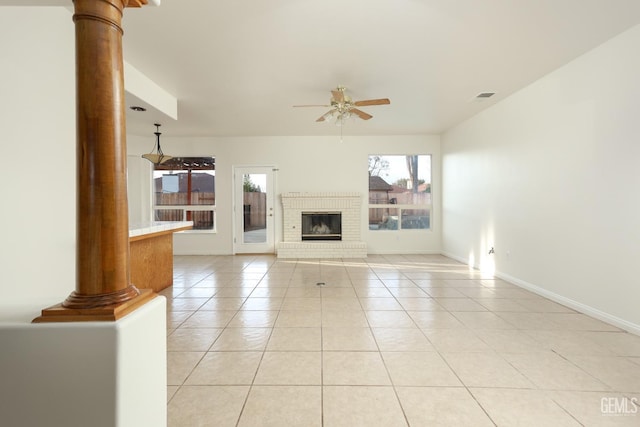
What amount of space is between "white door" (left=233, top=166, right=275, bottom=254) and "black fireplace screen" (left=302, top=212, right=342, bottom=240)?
2.57 feet

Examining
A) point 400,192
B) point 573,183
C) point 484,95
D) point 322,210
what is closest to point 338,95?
point 484,95

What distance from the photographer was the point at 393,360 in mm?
2115

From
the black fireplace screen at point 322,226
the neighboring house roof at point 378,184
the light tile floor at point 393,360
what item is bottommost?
the light tile floor at point 393,360

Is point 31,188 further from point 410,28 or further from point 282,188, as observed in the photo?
point 282,188

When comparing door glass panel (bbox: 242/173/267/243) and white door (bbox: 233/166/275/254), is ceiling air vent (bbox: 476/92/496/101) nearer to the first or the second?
white door (bbox: 233/166/275/254)

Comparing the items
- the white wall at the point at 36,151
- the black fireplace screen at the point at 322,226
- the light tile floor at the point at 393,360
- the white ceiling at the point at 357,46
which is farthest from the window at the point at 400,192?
the white wall at the point at 36,151

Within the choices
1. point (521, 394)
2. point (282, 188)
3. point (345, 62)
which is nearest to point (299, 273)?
point (282, 188)

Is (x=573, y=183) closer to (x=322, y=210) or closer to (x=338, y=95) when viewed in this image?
(x=338, y=95)

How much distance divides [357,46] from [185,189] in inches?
212

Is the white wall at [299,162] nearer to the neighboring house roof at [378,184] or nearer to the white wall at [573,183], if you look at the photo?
the neighboring house roof at [378,184]

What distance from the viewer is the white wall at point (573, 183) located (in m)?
2.67

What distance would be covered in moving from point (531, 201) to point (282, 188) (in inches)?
184

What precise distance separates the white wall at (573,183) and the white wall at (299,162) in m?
1.95

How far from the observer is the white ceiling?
2396mm
